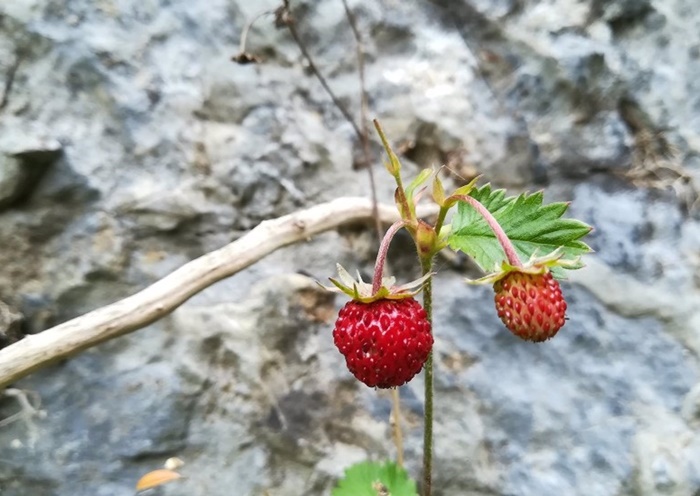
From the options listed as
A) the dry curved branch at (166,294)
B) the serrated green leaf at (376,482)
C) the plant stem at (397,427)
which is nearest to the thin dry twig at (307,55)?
the dry curved branch at (166,294)

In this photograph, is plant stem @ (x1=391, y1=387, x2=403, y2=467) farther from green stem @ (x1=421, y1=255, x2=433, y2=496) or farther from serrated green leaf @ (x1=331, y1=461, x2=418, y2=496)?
green stem @ (x1=421, y1=255, x2=433, y2=496)

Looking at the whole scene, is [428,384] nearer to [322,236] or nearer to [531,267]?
[531,267]

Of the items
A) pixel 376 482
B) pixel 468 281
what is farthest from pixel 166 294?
pixel 468 281

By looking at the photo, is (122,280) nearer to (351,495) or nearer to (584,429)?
(351,495)

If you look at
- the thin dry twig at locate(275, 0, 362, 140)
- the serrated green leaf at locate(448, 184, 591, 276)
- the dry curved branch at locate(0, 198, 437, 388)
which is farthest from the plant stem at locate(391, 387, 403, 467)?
the thin dry twig at locate(275, 0, 362, 140)

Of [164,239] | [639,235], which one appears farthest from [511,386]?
[164,239]
